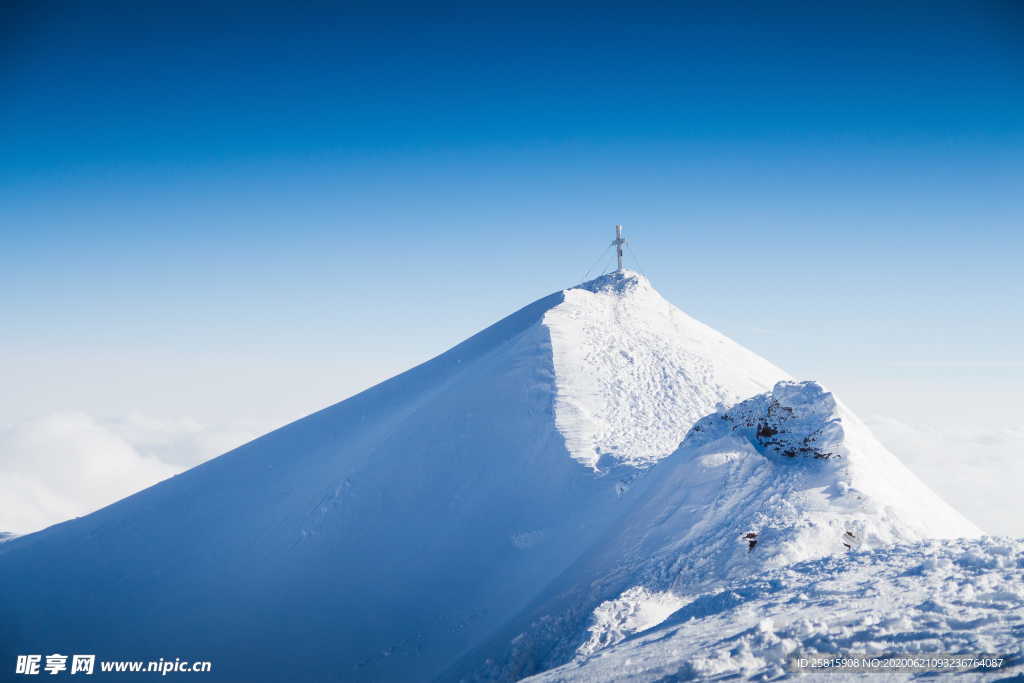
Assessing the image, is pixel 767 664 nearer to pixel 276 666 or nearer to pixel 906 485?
pixel 906 485

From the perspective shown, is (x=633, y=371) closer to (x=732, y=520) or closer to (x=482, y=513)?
(x=482, y=513)

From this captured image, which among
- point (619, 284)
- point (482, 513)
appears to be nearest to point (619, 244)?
point (619, 284)

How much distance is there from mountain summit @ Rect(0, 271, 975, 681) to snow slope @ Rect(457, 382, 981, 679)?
65 mm

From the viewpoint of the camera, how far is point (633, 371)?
29281 mm

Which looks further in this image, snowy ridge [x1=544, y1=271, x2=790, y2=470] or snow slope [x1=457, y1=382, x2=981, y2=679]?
snowy ridge [x1=544, y1=271, x2=790, y2=470]

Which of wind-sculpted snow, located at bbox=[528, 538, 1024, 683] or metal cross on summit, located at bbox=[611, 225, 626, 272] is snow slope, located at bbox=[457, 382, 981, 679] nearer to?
wind-sculpted snow, located at bbox=[528, 538, 1024, 683]

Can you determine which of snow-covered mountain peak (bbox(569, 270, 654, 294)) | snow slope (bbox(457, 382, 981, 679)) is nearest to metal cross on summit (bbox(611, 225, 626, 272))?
snow-covered mountain peak (bbox(569, 270, 654, 294))

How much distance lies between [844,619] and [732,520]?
6.73 m

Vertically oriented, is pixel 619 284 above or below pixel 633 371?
above

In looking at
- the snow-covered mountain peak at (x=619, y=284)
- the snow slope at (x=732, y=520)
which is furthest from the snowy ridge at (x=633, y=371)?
the snow slope at (x=732, y=520)

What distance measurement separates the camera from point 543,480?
2356cm

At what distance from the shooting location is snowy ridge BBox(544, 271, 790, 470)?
25.1m

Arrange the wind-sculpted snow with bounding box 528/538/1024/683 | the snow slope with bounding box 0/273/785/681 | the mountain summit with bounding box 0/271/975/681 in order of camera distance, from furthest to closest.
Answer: the snow slope with bounding box 0/273/785/681, the mountain summit with bounding box 0/271/975/681, the wind-sculpted snow with bounding box 528/538/1024/683

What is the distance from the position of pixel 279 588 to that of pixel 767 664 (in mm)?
18727
